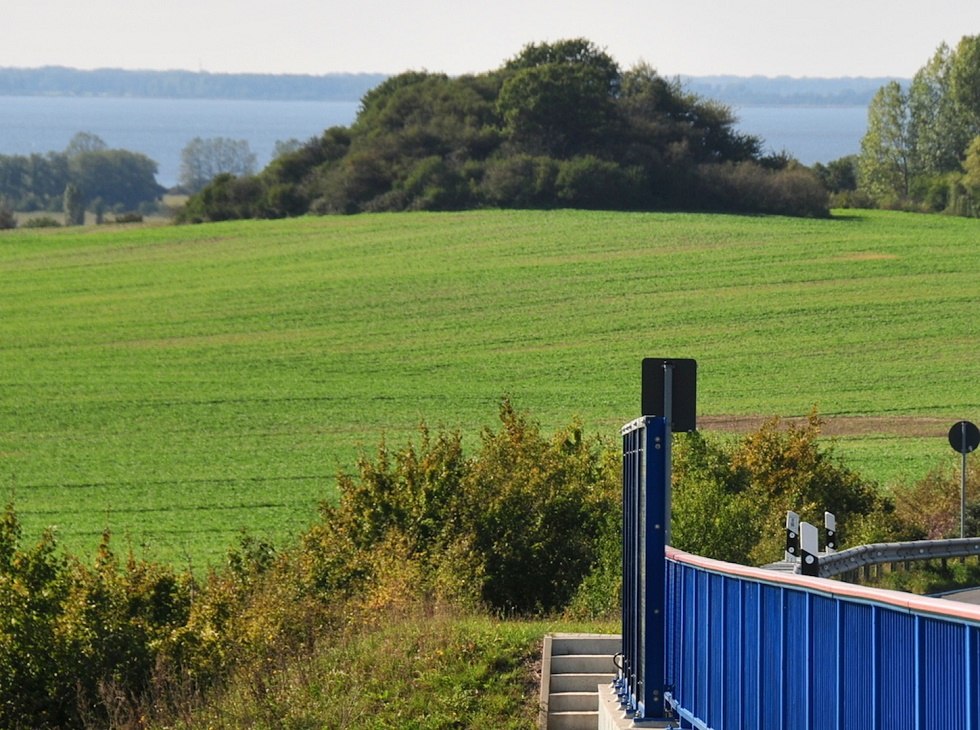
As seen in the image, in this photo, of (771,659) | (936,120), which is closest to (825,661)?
(771,659)

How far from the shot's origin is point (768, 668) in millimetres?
8008

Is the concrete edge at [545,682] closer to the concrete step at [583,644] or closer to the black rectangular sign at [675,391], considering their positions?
the concrete step at [583,644]

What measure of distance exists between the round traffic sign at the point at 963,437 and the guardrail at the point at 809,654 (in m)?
15.2

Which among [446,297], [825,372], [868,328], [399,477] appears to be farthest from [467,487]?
[446,297]

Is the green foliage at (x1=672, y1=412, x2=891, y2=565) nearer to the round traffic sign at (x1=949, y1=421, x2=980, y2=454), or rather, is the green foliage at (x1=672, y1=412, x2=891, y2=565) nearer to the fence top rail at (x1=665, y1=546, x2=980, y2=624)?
the round traffic sign at (x1=949, y1=421, x2=980, y2=454)

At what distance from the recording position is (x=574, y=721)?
12867 millimetres

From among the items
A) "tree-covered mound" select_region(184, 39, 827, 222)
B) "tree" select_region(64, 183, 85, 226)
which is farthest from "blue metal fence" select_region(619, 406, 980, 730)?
"tree" select_region(64, 183, 85, 226)

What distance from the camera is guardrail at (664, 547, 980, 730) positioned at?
5785mm

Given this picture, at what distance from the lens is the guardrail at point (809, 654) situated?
19.0 ft

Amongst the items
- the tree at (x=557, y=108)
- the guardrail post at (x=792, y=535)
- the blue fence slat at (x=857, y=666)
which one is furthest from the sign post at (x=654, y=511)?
the tree at (x=557, y=108)

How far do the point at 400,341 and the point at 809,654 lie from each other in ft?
156

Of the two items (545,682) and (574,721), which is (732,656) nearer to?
(574,721)

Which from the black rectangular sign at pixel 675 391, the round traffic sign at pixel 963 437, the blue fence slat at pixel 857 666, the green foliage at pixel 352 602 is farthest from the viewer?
the round traffic sign at pixel 963 437

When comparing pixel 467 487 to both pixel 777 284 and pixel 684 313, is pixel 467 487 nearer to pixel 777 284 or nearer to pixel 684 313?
pixel 684 313
